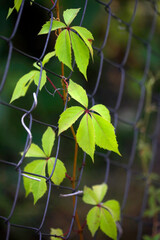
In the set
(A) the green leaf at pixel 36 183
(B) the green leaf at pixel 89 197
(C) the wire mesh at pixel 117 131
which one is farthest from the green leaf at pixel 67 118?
(C) the wire mesh at pixel 117 131

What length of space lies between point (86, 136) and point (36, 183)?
14cm

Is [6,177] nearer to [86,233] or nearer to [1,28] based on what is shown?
[86,233]

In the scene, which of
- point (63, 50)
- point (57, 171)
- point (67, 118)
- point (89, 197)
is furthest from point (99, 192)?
point (63, 50)

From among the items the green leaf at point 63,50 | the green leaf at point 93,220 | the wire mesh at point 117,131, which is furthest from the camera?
the wire mesh at point 117,131

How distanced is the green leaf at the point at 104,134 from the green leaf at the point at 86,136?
18 mm

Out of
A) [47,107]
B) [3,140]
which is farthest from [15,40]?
[3,140]

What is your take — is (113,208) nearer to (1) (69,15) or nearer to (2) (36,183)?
(2) (36,183)

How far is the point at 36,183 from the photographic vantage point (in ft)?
2.15

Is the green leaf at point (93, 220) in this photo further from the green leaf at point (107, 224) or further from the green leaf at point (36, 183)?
the green leaf at point (36, 183)

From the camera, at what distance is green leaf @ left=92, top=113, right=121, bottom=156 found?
623 mm

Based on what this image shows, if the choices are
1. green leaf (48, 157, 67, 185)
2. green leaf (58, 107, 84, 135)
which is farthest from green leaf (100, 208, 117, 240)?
green leaf (58, 107, 84, 135)

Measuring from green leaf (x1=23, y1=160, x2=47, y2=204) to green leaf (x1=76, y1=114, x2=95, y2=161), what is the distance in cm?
12

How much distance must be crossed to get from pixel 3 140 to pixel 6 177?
168 millimetres

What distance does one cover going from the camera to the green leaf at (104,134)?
62 cm
